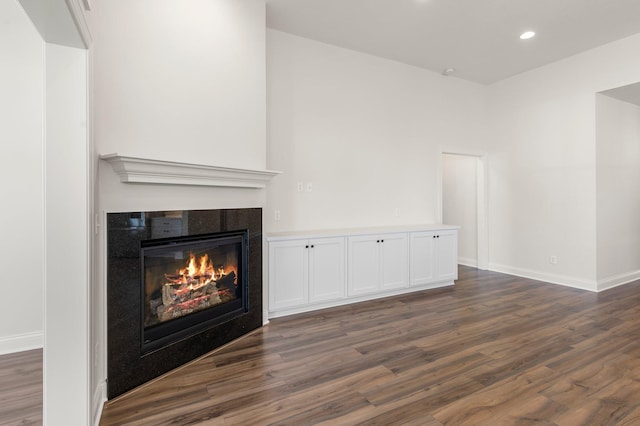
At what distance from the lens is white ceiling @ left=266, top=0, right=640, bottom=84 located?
11.2ft

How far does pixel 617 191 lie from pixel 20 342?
7.05 metres

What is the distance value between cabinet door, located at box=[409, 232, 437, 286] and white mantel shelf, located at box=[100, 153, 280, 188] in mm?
2394

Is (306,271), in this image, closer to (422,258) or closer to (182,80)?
(422,258)

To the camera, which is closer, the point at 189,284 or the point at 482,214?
the point at 189,284

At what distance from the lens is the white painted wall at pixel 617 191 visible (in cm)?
454

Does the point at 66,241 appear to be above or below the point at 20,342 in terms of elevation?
above

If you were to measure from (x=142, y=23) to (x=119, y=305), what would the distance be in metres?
1.90

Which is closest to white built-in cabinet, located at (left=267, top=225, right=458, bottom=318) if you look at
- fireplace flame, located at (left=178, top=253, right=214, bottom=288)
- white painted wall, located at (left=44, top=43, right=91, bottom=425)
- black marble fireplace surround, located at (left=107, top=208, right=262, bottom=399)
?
fireplace flame, located at (left=178, top=253, right=214, bottom=288)

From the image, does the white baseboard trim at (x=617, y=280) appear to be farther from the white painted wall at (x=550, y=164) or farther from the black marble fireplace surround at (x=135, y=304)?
the black marble fireplace surround at (x=135, y=304)

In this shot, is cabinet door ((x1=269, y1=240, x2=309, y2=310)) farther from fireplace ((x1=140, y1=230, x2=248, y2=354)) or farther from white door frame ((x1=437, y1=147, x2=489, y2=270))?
white door frame ((x1=437, y1=147, x2=489, y2=270))

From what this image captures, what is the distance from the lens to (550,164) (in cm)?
492

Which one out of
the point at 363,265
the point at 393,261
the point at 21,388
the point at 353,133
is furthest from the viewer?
the point at 353,133

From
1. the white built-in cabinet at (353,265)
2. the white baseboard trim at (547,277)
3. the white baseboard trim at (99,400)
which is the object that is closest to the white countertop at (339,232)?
the white built-in cabinet at (353,265)

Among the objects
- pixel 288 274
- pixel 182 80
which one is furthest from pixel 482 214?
pixel 182 80
